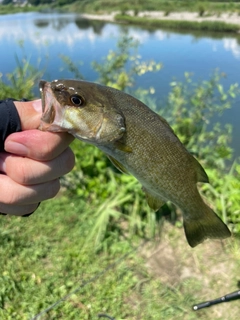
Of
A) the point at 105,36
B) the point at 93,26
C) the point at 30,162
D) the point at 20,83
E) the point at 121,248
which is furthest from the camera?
the point at 93,26

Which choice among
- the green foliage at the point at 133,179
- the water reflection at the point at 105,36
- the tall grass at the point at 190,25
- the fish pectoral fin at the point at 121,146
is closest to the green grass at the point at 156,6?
the tall grass at the point at 190,25

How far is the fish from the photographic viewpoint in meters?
1.11

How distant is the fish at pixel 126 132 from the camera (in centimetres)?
111

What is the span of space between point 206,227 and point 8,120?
98cm

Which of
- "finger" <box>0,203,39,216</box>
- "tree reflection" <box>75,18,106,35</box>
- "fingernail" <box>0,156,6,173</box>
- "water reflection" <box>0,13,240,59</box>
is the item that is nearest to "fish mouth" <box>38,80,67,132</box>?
"fingernail" <box>0,156,6,173</box>

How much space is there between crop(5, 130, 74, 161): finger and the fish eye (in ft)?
0.36

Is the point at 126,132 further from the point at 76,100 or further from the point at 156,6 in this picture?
the point at 156,6

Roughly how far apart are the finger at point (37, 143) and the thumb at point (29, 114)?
3cm

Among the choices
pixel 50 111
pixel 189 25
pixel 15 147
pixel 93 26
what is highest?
pixel 50 111

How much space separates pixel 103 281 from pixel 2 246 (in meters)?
1.02

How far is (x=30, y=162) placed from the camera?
120cm

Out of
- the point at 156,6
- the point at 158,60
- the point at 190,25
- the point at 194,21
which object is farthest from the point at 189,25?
the point at 156,6

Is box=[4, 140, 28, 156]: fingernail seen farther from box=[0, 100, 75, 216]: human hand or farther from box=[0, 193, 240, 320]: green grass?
box=[0, 193, 240, 320]: green grass

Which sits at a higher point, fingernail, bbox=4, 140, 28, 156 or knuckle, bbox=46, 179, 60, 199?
fingernail, bbox=4, 140, 28, 156
